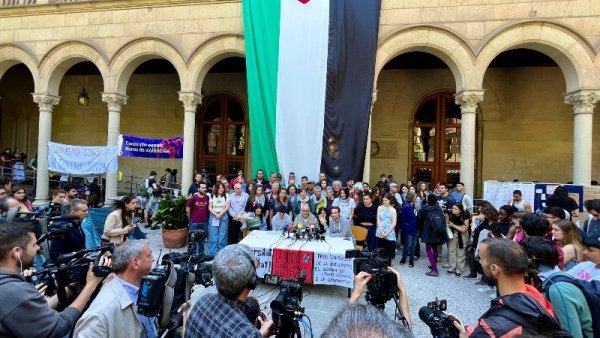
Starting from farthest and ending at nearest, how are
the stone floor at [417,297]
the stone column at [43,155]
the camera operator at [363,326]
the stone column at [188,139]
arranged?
1. the stone column at [43,155]
2. the stone column at [188,139]
3. the stone floor at [417,297]
4. the camera operator at [363,326]

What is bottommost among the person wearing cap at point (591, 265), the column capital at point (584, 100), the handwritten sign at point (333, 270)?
the handwritten sign at point (333, 270)

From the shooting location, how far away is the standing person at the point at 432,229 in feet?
23.9

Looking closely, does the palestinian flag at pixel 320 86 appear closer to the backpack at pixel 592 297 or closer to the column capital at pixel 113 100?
the column capital at pixel 113 100

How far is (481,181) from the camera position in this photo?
13750mm

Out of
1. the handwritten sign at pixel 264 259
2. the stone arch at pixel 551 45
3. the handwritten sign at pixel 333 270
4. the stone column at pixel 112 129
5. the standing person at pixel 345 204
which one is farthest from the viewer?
the stone column at pixel 112 129

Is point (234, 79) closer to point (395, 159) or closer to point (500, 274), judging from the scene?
point (395, 159)

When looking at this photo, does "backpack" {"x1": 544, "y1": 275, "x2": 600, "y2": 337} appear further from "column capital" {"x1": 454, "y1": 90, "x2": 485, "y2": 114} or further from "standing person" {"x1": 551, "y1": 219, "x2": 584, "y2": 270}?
"column capital" {"x1": 454, "y1": 90, "x2": 485, "y2": 114}

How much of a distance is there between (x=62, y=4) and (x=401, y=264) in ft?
47.2

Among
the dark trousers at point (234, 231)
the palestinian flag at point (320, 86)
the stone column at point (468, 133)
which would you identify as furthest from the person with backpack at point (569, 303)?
the stone column at point (468, 133)

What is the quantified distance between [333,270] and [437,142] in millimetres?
10146

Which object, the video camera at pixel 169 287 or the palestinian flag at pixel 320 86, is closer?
the video camera at pixel 169 287

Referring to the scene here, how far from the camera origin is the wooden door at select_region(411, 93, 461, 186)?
1417 centimetres

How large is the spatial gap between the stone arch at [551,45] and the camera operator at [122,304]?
1078 cm

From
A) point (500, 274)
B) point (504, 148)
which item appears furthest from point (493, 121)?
point (500, 274)
